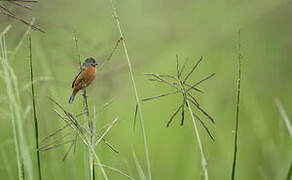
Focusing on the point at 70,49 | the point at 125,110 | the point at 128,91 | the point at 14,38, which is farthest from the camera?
the point at 125,110

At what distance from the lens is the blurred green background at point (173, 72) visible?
1.09m

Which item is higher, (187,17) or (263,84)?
(187,17)

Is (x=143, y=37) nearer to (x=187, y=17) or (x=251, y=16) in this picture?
(x=187, y=17)

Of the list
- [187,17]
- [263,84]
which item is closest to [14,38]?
[187,17]

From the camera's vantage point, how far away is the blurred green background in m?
1.09

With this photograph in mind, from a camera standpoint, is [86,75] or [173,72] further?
[173,72]

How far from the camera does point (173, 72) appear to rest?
5.69 ft

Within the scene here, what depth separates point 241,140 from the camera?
4.99ft

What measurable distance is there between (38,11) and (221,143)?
639 millimetres

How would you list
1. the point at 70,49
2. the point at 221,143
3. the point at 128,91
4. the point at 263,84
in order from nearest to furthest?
the point at 70,49
the point at 221,143
the point at 128,91
the point at 263,84

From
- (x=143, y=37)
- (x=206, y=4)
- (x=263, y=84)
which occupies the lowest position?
(x=263, y=84)

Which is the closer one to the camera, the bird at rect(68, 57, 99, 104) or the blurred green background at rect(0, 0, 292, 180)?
the bird at rect(68, 57, 99, 104)

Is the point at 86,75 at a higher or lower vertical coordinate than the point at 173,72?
lower

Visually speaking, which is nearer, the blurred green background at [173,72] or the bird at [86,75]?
the bird at [86,75]
